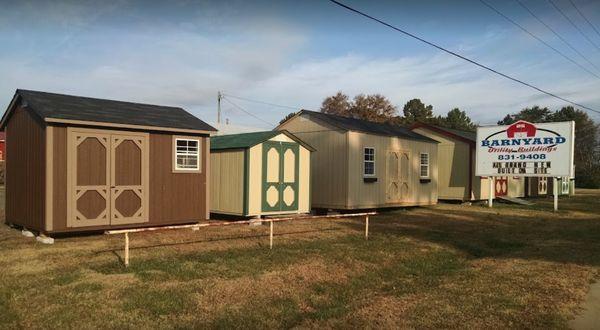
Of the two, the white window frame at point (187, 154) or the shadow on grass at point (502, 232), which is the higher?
the white window frame at point (187, 154)

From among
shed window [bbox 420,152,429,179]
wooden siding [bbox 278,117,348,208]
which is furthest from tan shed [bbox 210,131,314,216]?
shed window [bbox 420,152,429,179]

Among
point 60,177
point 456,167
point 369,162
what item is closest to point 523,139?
point 456,167

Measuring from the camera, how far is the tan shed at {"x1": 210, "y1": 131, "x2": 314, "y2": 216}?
1606 centimetres

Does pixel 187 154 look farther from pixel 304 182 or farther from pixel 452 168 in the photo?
pixel 452 168

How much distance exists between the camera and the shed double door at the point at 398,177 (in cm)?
2142

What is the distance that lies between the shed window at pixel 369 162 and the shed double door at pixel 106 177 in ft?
32.1

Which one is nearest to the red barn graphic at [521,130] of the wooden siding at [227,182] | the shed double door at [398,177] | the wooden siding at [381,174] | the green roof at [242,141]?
the wooden siding at [381,174]

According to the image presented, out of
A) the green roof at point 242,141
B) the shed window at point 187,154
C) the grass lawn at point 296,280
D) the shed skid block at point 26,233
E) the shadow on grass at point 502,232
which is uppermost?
the green roof at point 242,141

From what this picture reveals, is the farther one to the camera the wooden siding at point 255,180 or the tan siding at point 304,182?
the tan siding at point 304,182

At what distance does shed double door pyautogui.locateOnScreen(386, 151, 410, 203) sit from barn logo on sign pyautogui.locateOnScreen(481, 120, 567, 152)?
18.0 feet

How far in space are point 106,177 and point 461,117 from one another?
72.9 m

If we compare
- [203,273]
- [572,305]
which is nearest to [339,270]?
[203,273]

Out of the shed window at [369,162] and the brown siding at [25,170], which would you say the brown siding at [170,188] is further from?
the shed window at [369,162]

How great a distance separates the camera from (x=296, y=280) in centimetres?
845
